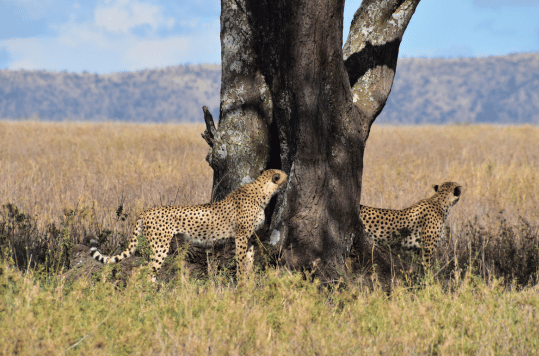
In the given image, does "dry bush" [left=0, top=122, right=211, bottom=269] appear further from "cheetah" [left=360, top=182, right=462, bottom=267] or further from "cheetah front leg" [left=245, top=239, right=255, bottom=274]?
"cheetah" [left=360, top=182, right=462, bottom=267]

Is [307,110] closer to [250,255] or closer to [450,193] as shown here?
[250,255]

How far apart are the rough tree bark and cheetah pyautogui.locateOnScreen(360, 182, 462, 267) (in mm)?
348

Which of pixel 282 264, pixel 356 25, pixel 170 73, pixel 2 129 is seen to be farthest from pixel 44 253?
pixel 170 73

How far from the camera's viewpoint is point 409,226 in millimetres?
5180

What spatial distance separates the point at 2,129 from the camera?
58.3 feet

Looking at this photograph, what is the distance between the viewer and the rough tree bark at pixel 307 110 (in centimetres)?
402

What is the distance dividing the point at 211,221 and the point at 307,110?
4.40 ft

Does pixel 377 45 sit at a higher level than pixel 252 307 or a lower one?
higher

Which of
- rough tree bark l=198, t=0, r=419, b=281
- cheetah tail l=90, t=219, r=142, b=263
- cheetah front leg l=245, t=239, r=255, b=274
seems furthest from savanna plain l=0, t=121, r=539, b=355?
rough tree bark l=198, t=0, r=419, b=281

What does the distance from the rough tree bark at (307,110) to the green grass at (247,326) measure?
959mm

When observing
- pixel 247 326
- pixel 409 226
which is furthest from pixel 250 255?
pixel 247 326

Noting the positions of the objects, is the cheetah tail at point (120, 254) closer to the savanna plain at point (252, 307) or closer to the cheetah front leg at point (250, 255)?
the savanna plain at point (252, 307)

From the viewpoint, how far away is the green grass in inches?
105

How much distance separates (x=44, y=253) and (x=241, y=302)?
115 inches
